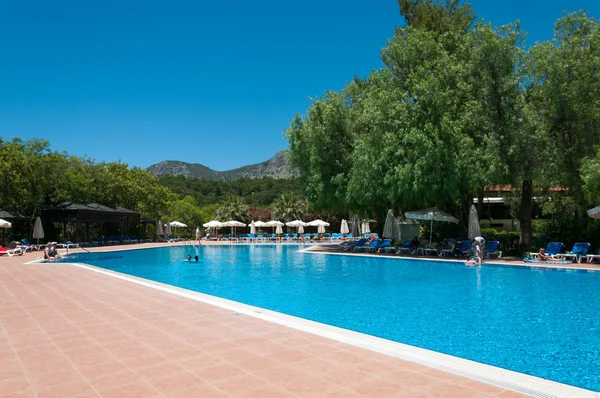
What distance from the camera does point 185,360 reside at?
523 centimetres

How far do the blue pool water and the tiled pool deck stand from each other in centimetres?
207

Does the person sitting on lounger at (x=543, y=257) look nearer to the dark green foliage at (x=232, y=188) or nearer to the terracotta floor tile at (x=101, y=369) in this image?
the terracotta floor tile at (x=101, y=369)

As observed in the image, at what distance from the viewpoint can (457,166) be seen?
19344mm

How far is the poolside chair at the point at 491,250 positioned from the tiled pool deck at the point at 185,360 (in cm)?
1463

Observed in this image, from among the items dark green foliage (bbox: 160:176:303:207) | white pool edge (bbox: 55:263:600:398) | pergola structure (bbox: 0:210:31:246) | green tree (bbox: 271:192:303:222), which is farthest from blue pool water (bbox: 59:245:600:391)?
dark green foliage (bbox: 160:176:303:207)

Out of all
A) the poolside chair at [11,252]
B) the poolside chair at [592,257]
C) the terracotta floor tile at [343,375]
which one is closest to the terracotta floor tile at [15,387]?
the terracotta floor tile at [343,375]

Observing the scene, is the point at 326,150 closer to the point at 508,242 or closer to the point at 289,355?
the point at 508,242

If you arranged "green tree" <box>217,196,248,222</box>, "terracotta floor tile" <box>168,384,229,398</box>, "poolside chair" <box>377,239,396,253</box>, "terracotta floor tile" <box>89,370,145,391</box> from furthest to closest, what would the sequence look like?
"green tree" <box>217,196,248,222</box> < "poolside chair" <box>377,239,396,253</box> < "terracotta floor tile" <box>89,370,145,391</box> < "terracotta floor tile" <box>168,384,229,398</box>

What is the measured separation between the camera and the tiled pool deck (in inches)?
168

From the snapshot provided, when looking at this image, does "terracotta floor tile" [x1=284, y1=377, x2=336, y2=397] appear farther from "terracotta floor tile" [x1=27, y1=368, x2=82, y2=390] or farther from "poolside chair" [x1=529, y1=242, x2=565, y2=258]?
"poolside chair" [x1=529, y1=242, x2=565, y2=258]

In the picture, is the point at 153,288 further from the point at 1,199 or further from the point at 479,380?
the point at 1,199

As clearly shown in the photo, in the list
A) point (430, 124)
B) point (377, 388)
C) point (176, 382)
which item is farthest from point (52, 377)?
point (430, 124)

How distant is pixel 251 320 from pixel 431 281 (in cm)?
832

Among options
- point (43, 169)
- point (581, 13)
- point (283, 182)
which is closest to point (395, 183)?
point (581, 13)
